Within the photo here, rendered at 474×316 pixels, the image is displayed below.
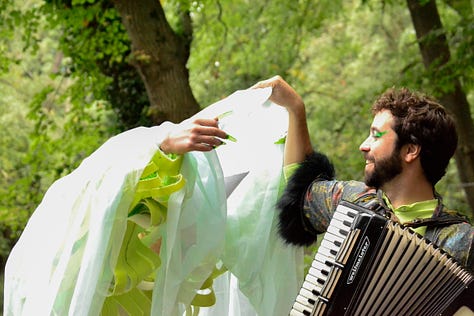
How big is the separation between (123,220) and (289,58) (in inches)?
395

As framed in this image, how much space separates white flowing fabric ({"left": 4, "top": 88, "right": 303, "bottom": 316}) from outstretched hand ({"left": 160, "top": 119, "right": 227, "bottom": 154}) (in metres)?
0.06

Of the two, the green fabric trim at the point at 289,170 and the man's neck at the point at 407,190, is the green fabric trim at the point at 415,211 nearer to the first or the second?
the man's neck at the point at 407,190

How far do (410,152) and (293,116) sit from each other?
0.53 meters

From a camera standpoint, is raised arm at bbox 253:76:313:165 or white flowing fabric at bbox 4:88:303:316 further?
raised arm at bbox 253:76:313:165

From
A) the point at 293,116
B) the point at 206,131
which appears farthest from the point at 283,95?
the point at 206,131

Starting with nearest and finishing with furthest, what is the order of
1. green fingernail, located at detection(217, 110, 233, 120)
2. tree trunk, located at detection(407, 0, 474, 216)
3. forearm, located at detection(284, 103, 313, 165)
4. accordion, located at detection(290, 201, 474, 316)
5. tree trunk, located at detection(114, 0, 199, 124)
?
accordion, located at detection(290, 201, 474, 316)
green fingernail, located at detection(217, 110, 233, 120)
forearm, located at detection(284, 103, 313, 165)
tree trunk, located at detection(114, 0, 199, 124)
tree trunk, located at detection(407, 0, 474, 216)

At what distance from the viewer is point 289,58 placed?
42.2ft

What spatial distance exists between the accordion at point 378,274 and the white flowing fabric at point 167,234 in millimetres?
469

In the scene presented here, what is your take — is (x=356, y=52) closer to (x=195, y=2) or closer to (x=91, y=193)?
(x=195, y=2)

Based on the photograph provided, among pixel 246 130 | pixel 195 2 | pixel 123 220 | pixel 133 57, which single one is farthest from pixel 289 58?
pixel 123 220

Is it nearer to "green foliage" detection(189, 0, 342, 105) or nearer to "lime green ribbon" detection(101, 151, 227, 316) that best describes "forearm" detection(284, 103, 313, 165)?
"lime green ribbon" detection(101, 151, 227, 316)

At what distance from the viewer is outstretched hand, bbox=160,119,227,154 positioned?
3000mm

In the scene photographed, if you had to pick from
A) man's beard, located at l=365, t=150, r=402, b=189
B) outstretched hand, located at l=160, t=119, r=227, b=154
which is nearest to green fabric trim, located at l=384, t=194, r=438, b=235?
man's beard, located at l=365, t=150, r=402, b=189

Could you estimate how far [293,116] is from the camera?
3.47 metres
